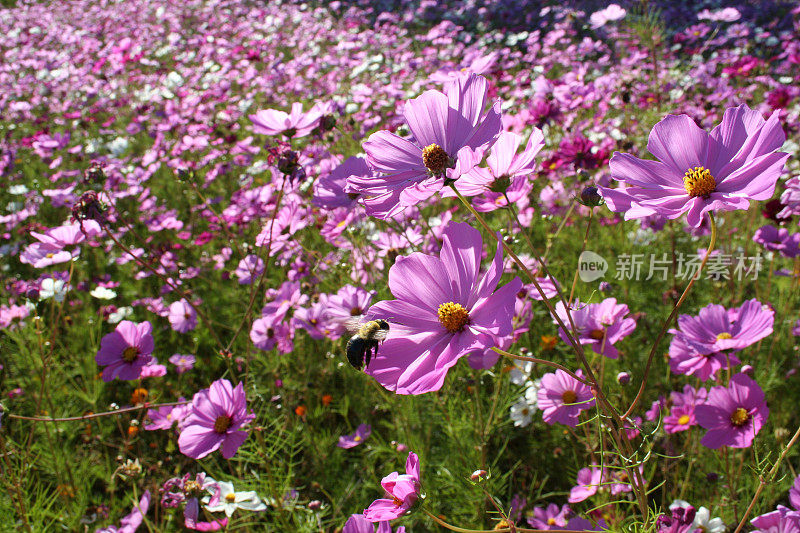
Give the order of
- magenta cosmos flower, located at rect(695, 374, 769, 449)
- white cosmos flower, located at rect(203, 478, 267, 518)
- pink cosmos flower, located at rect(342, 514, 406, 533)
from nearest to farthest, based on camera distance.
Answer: pink cosmos flower, located at rect(342, 514, 406, 533), magenta cosmos flower, located at rect(695, 374, 769, 449), white cosmos flower, located at rect(203, 478, 267, 518)

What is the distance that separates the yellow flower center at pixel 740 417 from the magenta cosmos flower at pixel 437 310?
64 centimetres

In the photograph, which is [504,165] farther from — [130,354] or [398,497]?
[130,354]

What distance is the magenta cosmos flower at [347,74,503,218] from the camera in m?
0.55

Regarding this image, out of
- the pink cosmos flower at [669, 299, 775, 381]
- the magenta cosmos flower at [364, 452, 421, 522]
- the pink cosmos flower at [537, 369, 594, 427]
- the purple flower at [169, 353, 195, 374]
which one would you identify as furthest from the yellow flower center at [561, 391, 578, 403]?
the purple flower at [169, 353, 195, 374]

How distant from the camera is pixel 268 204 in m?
1.75

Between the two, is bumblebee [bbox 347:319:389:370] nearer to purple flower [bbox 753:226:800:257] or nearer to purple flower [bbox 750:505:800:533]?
purple flower [bbox 750:505:800:533]

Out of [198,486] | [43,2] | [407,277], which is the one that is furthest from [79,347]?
[43,2]

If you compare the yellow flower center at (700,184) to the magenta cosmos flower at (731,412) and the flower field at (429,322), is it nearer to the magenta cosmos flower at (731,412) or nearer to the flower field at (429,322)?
the flower field at (429,322)

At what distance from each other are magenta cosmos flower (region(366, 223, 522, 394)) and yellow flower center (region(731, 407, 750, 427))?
64 cm

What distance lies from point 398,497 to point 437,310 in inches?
8.7

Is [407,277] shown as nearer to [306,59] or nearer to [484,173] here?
[484,173]

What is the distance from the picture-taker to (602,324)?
37.4 inches

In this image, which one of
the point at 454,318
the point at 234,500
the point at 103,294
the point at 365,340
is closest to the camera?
the point at 454,318

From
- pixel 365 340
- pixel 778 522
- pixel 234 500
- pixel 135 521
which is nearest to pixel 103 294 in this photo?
pixel 135 521
